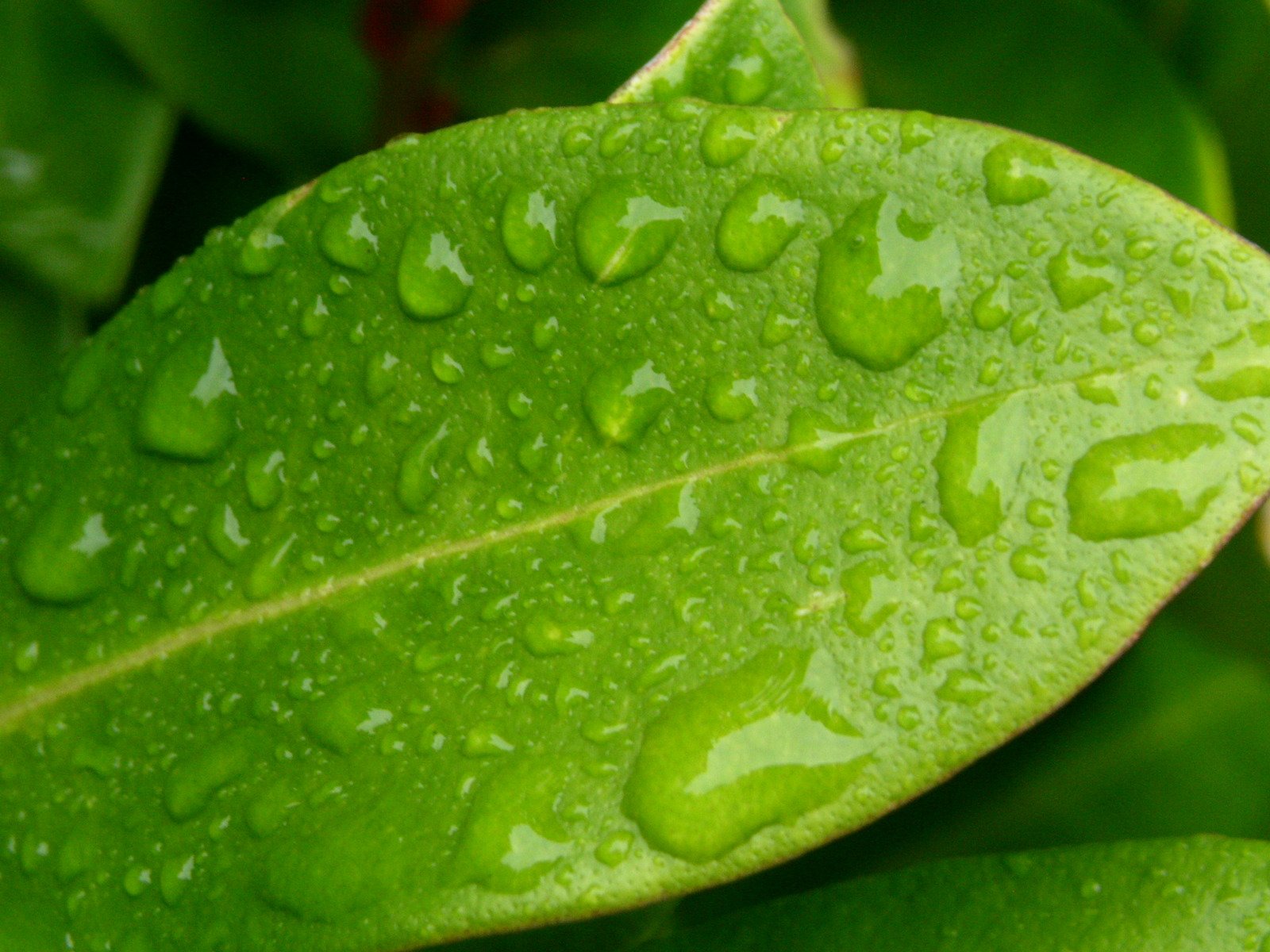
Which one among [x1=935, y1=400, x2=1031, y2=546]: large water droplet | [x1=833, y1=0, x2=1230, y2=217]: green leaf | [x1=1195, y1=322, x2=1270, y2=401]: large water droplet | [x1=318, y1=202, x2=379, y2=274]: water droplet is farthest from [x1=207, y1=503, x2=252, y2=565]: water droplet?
[x1=833, y1=0, x2=1230, y2=217]: green leaf

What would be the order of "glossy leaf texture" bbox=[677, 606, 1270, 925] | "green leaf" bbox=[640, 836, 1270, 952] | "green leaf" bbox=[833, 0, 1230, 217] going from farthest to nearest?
1. "green leaf" bbox=[833, 0, 1230, 217]
2. "glossy leaf texture" bbox=[677, 606, 1270, 925]
3. "green leaf" bbox=[640, 836, 1270, 952]

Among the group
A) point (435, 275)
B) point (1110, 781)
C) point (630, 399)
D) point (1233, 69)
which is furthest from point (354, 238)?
point (1233, 69)

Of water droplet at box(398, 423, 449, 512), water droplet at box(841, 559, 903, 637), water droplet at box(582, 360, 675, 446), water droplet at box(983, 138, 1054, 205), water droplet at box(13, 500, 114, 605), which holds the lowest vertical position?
water droplet at box(13, 500, 114, 605)

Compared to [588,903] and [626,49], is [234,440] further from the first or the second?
[626,49]

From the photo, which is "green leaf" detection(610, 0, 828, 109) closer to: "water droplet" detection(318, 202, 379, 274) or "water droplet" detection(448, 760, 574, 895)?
"water droplet" detection(318, 202, 379, 274)

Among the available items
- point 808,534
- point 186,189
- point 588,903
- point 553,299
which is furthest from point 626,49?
point 588,903

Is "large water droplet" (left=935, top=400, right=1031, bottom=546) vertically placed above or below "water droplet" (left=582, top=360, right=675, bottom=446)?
above

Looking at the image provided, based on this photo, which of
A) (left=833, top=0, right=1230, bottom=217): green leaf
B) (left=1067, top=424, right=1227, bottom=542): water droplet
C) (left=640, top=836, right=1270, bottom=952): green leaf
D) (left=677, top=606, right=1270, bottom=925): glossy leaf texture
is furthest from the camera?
(left=833, top=0, right=1230, bottom=217): green leaf
